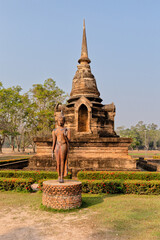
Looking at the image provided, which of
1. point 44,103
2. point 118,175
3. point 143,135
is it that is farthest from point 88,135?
point 143,135

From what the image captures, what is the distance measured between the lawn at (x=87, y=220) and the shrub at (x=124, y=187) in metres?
0.82

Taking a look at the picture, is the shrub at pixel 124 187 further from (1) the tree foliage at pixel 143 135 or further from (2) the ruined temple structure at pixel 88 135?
(1) the tree foliage at pixel 143 135

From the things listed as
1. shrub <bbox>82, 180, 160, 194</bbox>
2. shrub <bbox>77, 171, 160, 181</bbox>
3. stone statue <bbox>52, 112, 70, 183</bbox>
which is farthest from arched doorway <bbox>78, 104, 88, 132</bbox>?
stone statue <bbox>52, 112, 70, 183</bbox>

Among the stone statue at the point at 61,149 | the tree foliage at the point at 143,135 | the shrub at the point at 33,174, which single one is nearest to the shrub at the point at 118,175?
the shrub at the point at 33,174

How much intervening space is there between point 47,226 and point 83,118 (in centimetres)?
1195

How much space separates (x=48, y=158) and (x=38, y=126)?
92.1ft

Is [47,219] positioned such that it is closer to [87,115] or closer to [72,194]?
[72,194]

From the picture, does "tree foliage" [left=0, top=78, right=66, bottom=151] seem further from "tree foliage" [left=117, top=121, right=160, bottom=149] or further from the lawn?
"tree foliage" [left=117, top=121, right=160, bottom=149]

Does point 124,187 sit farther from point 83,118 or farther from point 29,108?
point 29,108

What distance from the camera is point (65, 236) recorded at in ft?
15.5

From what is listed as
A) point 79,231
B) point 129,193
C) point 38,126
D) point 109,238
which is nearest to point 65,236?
point 79,231

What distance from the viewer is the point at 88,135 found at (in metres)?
15.5

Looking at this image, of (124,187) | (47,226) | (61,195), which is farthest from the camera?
(124,187)

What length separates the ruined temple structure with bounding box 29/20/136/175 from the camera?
44.2 ft
